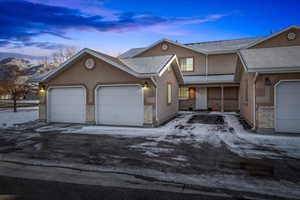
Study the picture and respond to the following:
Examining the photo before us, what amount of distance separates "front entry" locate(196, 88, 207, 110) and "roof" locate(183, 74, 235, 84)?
4.31 ft

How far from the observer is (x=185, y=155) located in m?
5.08

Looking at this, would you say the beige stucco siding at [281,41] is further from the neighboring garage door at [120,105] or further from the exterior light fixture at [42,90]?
the exterior light fixture at [42,90]

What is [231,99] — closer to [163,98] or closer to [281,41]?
[281,41]

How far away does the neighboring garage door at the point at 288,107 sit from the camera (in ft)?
24.2

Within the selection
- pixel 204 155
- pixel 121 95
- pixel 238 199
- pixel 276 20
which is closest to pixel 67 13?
pixel 121 95

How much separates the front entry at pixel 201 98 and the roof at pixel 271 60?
7719 millimetres

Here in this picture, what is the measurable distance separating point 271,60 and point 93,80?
9.52 metres

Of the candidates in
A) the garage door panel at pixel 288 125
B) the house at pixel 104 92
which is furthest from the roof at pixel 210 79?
the garage door panel at pixel 288 125

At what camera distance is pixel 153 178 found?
3.62 metres

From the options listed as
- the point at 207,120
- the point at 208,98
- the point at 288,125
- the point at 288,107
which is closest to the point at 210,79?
the point at 208,98

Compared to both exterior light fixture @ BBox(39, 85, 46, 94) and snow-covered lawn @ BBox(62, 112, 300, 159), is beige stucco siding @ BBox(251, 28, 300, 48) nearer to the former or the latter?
snow-covered lawn @ BBox(62, 112, 300, 159)

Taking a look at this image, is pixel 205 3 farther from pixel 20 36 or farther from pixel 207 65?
pixel 20 36

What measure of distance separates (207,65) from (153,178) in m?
16.3

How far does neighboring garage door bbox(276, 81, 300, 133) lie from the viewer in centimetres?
737
